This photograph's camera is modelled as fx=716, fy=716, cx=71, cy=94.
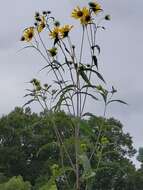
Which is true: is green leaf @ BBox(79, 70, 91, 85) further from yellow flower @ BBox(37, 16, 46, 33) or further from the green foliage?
the green foliage

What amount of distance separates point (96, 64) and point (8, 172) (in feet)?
160

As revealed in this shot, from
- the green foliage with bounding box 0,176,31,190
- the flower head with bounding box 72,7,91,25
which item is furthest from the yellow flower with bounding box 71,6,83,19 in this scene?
the green foliage with bounding box 0,176,31,190

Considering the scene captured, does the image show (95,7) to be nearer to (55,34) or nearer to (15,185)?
(55,34)

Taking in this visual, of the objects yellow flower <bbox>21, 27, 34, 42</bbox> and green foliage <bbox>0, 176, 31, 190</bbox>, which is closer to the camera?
yellow flower <bbox>21, 27, 34, 42</bbox>

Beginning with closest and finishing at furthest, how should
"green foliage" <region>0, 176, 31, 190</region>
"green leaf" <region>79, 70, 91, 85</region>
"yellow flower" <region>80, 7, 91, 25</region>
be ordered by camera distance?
"green leaf" <region>79, 70, 91, 85</region>, "yellow flower" <region>80, 7, 91, 25</region>, "green foliage" <region>0, 176, 31, 190</region>

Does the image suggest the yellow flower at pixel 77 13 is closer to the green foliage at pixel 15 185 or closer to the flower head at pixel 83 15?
the flower head at pixel 83 15

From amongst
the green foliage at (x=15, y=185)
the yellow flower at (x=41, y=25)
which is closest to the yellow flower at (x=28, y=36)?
the yellow flower at (x=41, y=25)

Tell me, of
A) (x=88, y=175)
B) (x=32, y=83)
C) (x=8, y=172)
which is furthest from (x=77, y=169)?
(x=8, y=172)

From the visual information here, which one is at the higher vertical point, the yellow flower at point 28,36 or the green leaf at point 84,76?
the yellow flower at point 28,36

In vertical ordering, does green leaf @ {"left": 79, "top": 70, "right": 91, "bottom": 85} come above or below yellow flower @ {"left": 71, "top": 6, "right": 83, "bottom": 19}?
below

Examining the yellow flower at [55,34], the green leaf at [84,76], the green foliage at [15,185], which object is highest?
the green foliage at [15,185]

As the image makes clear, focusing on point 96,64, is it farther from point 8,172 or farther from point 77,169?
point 8,172

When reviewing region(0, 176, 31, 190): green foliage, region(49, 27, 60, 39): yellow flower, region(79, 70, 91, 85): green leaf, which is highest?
region(0, 176, 31, 190): green foliage

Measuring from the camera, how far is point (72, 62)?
4863 mm
